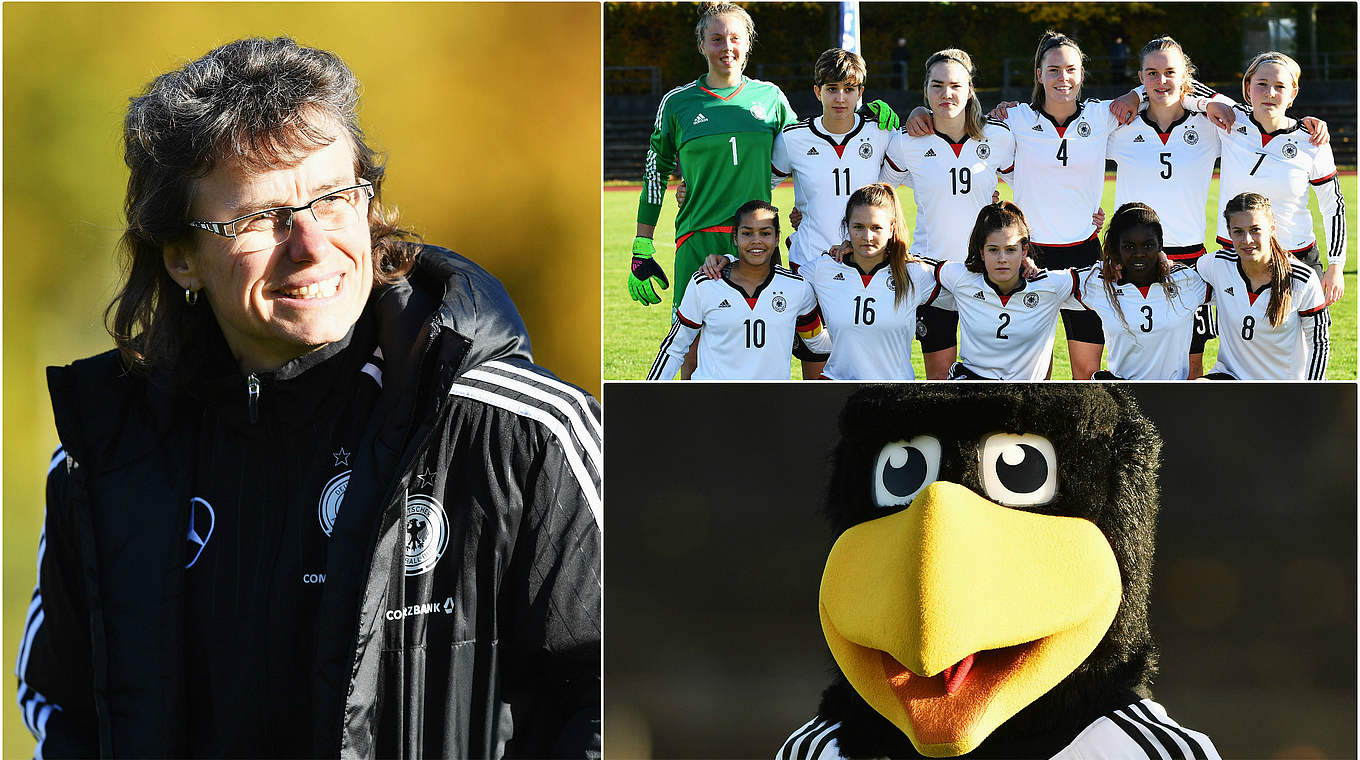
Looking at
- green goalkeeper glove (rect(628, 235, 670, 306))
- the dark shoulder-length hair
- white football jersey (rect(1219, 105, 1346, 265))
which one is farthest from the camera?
green goalkeeper glove (rect(628, 235, 670, 306))

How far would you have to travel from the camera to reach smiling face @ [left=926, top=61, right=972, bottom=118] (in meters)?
2.77

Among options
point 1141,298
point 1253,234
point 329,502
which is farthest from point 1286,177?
point 329,502

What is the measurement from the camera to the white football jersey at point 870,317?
2.61 meters

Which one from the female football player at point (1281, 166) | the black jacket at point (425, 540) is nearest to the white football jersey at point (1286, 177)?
the female football player at point (1281, 166)

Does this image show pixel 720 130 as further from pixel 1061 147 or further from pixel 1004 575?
pixel 1004 575

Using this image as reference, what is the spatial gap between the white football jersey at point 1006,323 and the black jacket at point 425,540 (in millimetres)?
1158

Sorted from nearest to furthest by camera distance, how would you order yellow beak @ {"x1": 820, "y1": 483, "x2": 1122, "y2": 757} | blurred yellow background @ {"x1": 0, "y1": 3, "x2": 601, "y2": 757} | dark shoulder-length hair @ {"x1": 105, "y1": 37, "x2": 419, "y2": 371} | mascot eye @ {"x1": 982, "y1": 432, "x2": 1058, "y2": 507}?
dark shoulder-length hair @ {"x1": 105, "y1": 37, "x2": 419, "y2": 371} → yellow beak @ {"x1": 820, "y1": 483, "x2": 1122, "y2": 757} → mascot eye @ {"x1": 982, "y1": 432, "x2": 1058, "y2": 507} → blurred yellow background @ {"x1": 0, "y1": 3, "x2": 601, "y2": 757}

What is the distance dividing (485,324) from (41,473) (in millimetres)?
1255

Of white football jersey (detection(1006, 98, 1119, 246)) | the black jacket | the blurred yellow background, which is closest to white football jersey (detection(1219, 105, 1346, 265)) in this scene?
white football jersey (detection(1006, 98, 1119, 246))

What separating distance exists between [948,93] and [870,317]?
1.88 ft

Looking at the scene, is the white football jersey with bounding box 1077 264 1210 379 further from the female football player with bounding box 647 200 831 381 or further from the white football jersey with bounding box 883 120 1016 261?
the female football player with bounding box 647 200 831 381

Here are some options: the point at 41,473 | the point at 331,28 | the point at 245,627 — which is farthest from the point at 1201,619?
the point at 41,473

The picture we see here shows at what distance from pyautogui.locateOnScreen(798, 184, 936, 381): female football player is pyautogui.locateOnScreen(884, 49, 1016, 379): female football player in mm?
125

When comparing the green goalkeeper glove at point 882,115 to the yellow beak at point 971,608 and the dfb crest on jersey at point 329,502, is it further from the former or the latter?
the dfb crest on jersey at point 329,502
